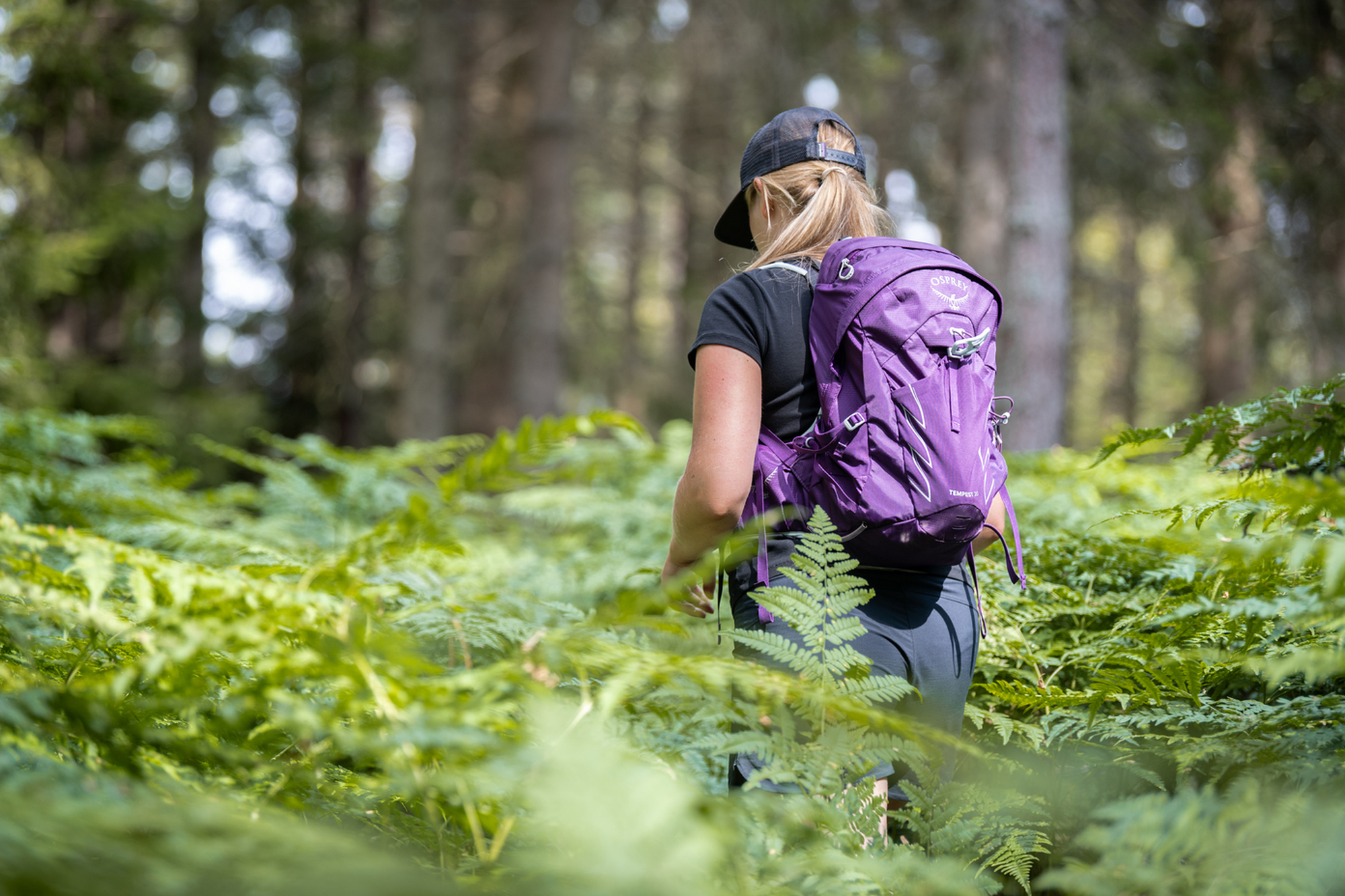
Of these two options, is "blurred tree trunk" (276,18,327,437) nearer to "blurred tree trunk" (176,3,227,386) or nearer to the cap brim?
"blurred tree trunk" (176,3,227,386)

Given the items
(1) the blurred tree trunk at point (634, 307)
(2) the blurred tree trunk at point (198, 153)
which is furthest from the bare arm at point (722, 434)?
(1) the blurred tree trunk at point (634, 307)

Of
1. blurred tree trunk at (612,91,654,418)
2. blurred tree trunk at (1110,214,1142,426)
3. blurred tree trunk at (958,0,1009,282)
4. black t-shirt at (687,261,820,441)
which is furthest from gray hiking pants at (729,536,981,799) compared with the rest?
blurred tree trunk at (1110,214,1142,426)

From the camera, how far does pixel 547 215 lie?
36.3 feet

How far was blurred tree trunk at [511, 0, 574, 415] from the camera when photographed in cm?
1095

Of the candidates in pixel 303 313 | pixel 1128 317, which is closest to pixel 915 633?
pixel 303 313

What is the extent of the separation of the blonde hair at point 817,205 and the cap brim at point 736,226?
12 centimetres

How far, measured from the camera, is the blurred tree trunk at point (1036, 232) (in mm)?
6902

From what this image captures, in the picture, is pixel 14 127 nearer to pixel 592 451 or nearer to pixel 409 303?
pixel 409 303

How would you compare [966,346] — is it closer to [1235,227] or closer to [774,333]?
[774,333]

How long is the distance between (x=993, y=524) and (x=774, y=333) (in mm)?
669

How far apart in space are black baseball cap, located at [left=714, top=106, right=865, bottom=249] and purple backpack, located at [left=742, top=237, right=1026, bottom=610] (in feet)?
1.07

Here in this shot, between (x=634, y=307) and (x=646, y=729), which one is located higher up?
(x=634, y=307)

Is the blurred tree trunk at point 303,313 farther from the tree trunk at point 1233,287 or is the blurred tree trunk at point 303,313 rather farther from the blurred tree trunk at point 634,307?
the tree trunk at point 1233,287

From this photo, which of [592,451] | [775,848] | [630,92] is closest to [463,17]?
[592,451]
